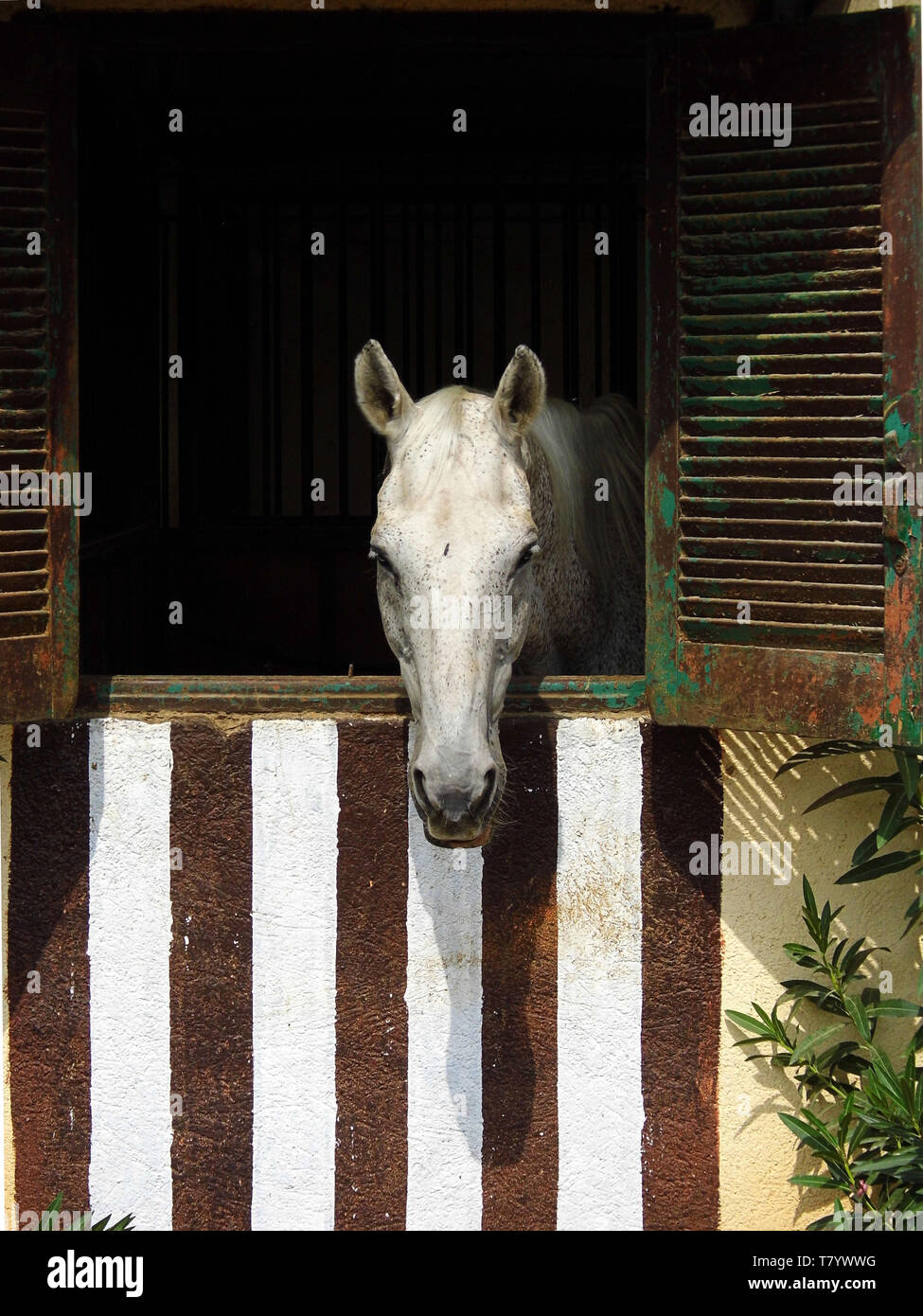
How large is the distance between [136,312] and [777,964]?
3.78 metres

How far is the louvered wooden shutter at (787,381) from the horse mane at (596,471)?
481mm

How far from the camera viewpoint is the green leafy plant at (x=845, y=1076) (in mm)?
3566

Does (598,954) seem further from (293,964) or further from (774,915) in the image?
(293,964)

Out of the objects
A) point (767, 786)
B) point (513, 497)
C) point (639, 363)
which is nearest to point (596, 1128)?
point (767, 786)

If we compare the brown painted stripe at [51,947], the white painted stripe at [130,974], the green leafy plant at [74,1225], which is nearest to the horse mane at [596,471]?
the white painted stripe at [130,974]

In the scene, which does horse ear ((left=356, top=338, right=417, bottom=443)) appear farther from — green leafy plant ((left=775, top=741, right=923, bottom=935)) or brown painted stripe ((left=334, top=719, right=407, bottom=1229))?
green leafy plant ((left=775, top=741, right=923, bottom=935))

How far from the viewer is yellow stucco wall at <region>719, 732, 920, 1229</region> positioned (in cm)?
386

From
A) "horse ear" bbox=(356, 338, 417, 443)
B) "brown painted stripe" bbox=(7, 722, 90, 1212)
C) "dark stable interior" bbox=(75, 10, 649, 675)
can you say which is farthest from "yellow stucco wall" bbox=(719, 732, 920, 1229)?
"dark stable interior" bbox=(75, 10, 649, 675)

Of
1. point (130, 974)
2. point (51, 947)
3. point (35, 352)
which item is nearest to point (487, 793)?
point (130, 974)

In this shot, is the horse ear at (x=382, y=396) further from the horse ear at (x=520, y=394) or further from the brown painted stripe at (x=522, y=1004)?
the brown painted stripe at (x=522, y=1004)

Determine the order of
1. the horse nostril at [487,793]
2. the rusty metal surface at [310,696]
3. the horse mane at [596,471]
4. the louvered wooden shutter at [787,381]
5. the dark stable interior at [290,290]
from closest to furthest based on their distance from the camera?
1. the horse nostril at [487,793]
2. the louvered wooden shutter at [787,381]
3. the rusty metal surface at [310,696]
4. the horse mane at [596,471]
5. the dark stable interior at [290,290]

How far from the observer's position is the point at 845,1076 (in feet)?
12.6

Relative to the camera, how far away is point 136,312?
615 centimetres

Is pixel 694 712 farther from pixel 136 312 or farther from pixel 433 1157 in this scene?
pixel 136 312
